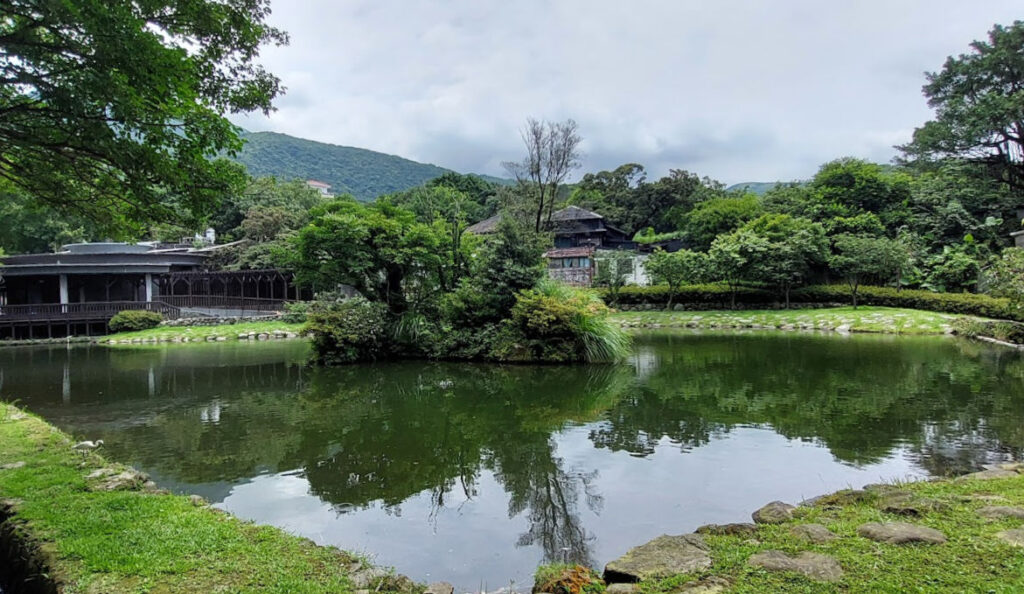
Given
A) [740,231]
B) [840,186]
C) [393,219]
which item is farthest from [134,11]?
[840,186]

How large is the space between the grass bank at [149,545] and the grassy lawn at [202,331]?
720 inches

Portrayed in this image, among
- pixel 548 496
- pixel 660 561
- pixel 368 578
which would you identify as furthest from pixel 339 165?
pixel 660 561

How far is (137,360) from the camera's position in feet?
53.2

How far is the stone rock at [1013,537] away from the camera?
9.76ft

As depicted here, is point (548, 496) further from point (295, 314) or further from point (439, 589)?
point (295, 314)

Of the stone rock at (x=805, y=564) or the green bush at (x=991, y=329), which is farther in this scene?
the green bush at (x=991, y=329)

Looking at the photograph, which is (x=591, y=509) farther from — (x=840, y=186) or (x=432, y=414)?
(x=840, y=186)

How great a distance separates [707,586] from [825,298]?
80.6ft

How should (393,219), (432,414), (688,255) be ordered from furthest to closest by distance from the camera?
1. (688,255)
2. (393,219)
3. (432,414)

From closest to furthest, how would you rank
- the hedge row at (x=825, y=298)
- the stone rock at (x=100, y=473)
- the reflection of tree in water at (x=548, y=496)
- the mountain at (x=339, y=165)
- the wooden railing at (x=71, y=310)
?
the reflection of tree in water at (x=548, y=496)
the stone rock at (x=100, y=473)
the hedge row at (x=825, y=298)
the wooden railing at (x=71, y=310)
the mountain at (x=339, y=165)

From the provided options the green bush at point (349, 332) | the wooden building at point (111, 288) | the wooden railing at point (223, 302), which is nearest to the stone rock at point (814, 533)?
the green bush at point (349, 332)

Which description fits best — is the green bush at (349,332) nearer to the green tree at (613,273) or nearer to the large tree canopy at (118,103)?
the large tree canopy at (118,103)

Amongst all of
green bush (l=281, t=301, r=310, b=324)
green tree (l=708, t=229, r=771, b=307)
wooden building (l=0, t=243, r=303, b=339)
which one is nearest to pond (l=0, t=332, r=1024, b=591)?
green tree (l=708, t=229, r=771, b=307)

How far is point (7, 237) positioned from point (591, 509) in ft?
151
